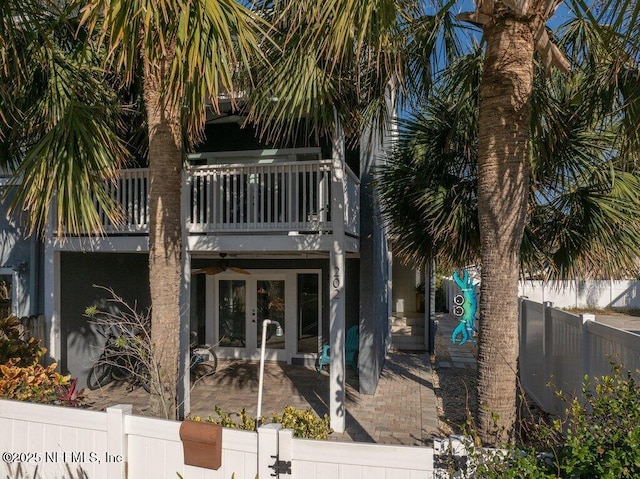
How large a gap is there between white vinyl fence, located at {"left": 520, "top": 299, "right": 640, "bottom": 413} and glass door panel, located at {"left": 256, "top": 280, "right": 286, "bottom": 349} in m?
5.67

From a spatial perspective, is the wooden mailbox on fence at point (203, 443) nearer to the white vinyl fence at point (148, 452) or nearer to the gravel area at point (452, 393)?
the white vinyl fence at point (148, 452)

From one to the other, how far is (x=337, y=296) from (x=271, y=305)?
5.07 meters

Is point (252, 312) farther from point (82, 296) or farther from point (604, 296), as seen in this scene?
point (604, 296)

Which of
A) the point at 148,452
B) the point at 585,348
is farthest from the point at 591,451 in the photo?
the point at 585,348

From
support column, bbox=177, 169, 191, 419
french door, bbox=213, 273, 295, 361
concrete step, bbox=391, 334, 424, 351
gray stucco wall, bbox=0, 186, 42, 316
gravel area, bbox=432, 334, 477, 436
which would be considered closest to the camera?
gravel area, bbox=432, 334, 477, 436

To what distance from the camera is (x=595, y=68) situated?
17.4ft

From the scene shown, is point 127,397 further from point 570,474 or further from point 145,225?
point 570,474

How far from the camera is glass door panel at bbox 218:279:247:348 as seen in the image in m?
12.1

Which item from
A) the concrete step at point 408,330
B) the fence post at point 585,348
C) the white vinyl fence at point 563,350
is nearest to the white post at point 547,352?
the white vinyl fence at point 563,350

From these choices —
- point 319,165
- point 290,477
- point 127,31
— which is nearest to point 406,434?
point 290,477

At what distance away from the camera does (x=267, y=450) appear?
3.35m

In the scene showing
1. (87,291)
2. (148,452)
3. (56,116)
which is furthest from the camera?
(87,291)

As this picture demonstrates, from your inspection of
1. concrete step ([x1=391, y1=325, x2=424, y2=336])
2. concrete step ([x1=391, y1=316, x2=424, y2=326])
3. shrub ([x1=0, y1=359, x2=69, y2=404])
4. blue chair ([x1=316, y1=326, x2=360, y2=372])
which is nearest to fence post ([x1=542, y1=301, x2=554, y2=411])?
blue chair ([x1=316, y1=326, x2=360, y2=372])

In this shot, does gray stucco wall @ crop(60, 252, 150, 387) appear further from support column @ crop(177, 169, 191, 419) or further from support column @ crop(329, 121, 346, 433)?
support column @ crop(329, 121, 346, 433)
